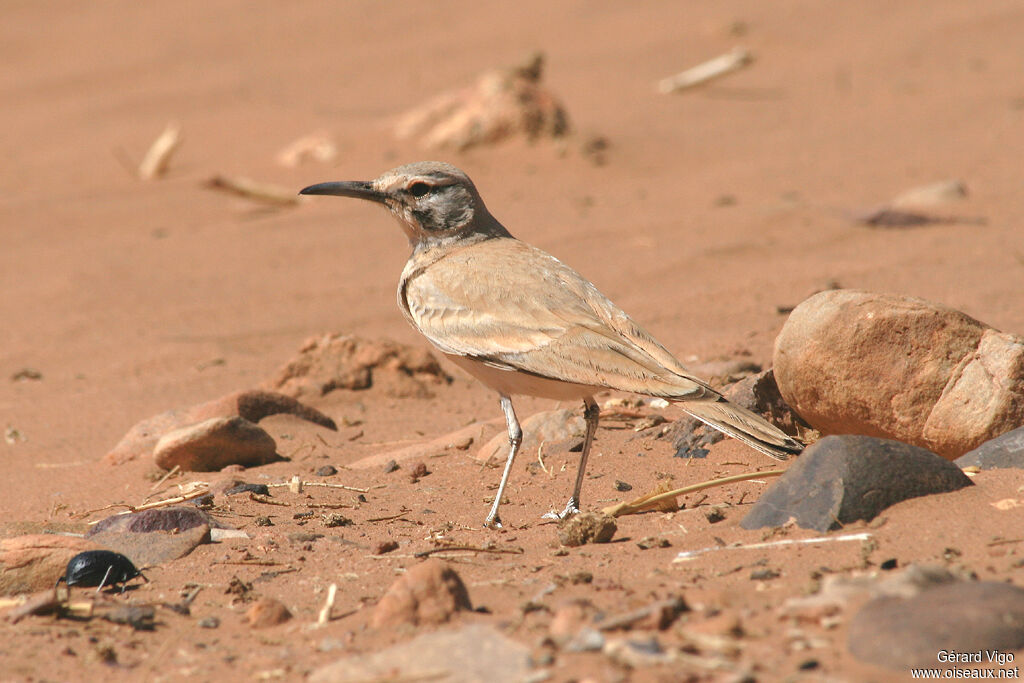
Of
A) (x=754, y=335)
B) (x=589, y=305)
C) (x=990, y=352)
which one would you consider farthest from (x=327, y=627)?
(x=754, y=335)

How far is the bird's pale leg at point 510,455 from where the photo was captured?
4.02 m

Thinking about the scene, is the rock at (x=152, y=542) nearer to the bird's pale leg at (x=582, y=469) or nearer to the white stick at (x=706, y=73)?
the bird's pale leg at (x=582, y=469)

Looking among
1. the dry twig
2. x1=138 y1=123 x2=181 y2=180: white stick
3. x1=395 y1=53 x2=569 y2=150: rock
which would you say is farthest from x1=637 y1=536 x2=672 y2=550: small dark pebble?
x1=138 y1=123 x2=181 y2=180: white stick

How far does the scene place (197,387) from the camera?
6.69 m

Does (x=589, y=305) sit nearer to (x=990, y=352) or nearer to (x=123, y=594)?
(x=990, y=352)

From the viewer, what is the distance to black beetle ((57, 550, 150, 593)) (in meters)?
3.38

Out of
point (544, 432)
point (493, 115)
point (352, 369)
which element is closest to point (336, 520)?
point (544, 432)

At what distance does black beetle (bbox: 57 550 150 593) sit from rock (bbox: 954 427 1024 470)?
9.44ft

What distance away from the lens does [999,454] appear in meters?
3.78

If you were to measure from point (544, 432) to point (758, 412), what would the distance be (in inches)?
41.9

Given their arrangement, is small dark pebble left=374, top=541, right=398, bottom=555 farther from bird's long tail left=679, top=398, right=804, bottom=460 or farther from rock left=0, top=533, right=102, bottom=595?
bird's long tail left=679, top=398, right=804, bottom=460

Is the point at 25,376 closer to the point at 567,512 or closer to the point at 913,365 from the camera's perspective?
the point at 567,512

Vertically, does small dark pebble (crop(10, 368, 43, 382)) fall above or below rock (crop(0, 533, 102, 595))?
below

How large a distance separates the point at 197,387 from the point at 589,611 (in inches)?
177
